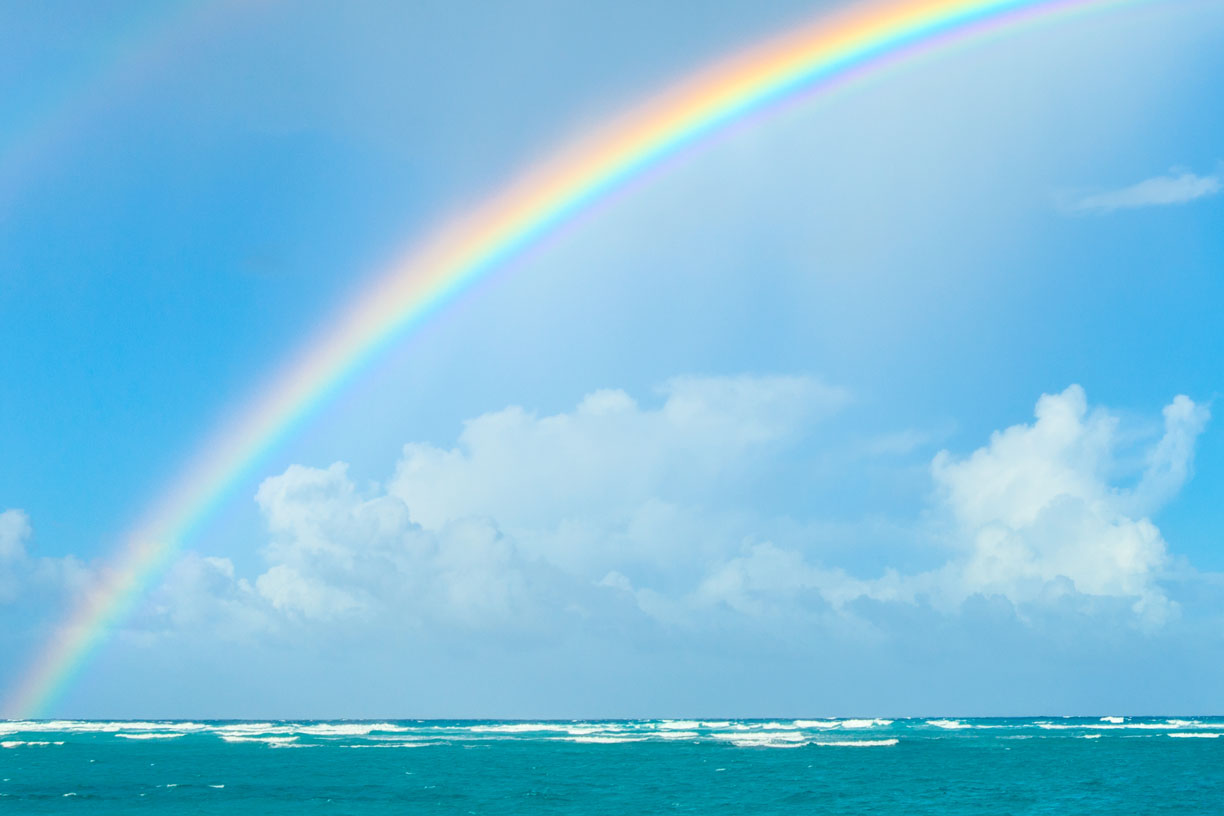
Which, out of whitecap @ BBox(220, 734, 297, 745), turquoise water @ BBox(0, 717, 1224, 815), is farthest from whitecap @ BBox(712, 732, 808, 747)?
whitecap @ BBox(220, 734, 297, 745)

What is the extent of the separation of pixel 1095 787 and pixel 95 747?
100834mm

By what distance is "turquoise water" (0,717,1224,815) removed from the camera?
57.0 metres

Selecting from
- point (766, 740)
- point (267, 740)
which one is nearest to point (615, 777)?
point (766, 740)

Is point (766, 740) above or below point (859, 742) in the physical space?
above

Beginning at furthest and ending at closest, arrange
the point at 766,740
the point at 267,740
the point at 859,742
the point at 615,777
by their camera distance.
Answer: the point at 267,740
the point at 766,740
the point at 859,742
the point at 615,777

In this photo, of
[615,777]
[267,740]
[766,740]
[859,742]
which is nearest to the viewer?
[615,777]

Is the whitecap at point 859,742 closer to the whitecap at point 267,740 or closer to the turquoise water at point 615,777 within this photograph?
the turquoise water at point 615,777

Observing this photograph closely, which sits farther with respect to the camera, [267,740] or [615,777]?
[267,740]

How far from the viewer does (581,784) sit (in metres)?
69.1

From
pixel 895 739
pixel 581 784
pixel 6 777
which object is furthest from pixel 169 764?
pixel 895 739

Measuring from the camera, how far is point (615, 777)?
74375mm

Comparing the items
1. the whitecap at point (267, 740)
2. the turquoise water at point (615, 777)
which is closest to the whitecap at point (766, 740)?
the turquoise water at point (615, 777)

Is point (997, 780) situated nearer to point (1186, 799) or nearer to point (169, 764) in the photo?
point (1186, 799)

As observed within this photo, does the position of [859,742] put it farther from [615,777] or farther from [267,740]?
[267,740]
